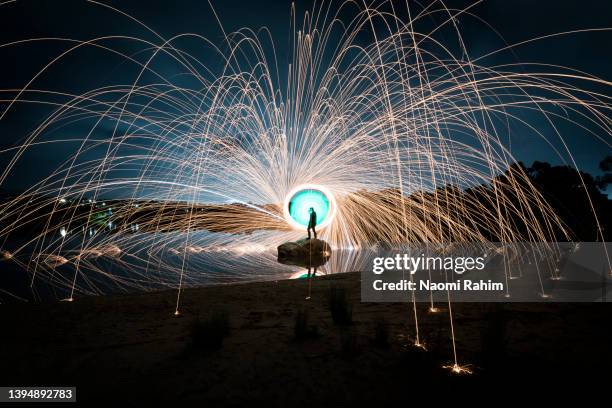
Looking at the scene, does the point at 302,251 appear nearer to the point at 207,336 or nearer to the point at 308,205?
the point at 308,205

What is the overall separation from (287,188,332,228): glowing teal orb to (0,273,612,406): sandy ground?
12292mm

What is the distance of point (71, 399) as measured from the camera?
3.00 metres

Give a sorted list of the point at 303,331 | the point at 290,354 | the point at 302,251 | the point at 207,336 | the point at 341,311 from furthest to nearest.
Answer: the point at 302,251 → the point at 341,311 → the point at 303,331 → the point at 207,336 → the point at 290,354

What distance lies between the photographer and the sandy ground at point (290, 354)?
311 cm

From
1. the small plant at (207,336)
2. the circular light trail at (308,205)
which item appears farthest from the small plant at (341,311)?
the circular light trail at (308,205)

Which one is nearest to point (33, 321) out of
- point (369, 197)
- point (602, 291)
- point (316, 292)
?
point (316, 292)

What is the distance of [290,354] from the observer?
393 centimetres

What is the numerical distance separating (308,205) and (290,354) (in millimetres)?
14445

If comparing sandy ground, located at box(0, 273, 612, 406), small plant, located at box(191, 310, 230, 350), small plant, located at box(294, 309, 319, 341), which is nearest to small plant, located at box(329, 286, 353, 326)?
sandy ground, located at box(0, 273, 612, 406)

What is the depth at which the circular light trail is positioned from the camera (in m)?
17.9

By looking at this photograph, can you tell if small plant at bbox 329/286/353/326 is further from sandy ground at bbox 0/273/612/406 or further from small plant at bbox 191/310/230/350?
small plant at bbox 191/310/230/350

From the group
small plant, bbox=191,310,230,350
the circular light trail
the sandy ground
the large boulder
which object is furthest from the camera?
the circular light trail

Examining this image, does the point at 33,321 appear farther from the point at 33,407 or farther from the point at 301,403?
the point at 301,403

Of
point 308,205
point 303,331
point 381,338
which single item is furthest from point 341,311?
point 308,205
